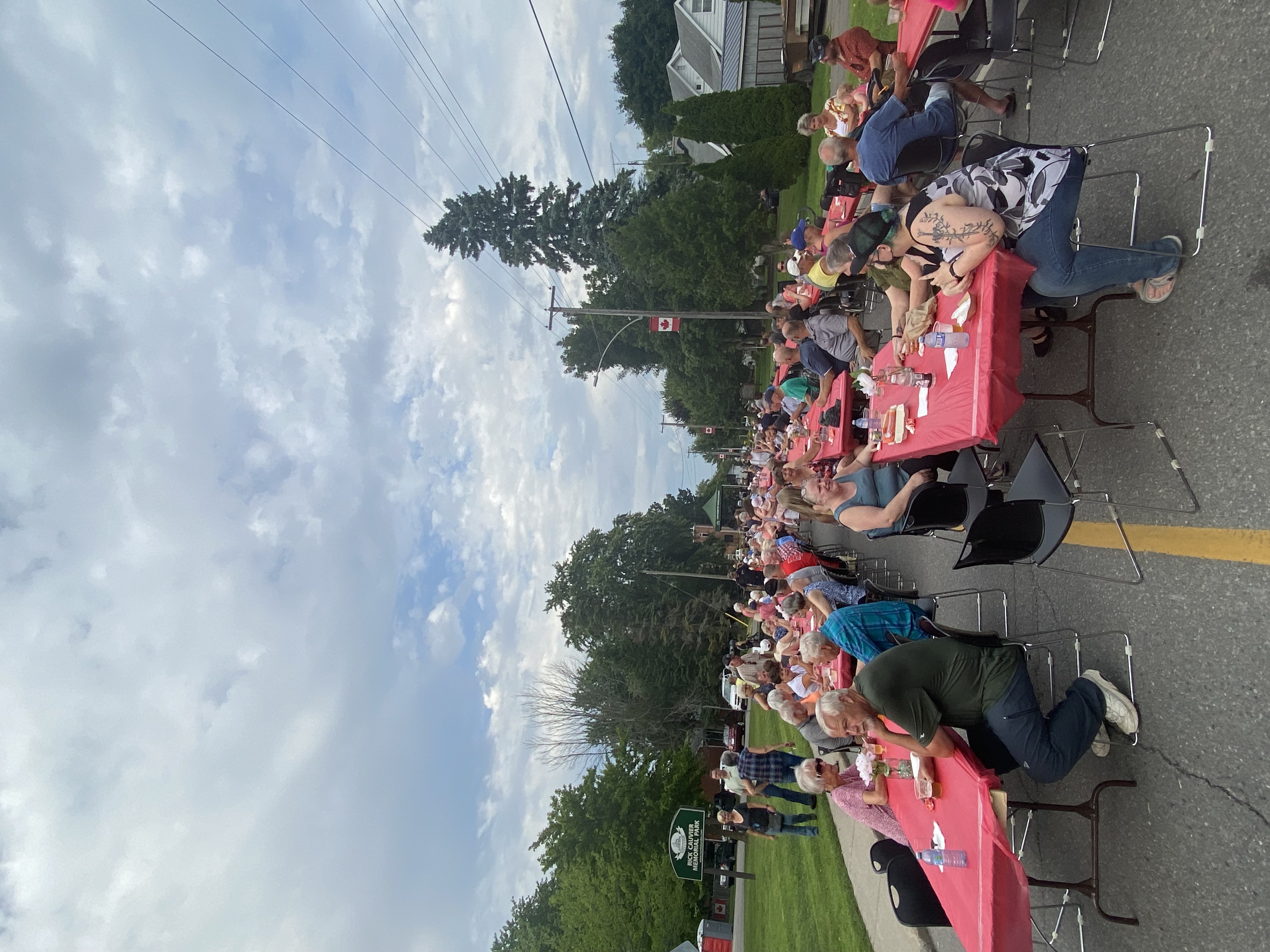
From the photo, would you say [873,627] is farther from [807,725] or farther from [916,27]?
[916,27]

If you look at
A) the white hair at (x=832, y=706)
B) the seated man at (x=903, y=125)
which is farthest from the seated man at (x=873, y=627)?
the seated man at (x=903, y=125)

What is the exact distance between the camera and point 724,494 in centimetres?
3622

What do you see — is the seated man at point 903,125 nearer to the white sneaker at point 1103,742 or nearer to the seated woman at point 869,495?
the seated woman at point 869,495

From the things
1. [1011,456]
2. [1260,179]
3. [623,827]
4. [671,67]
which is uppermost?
[671,67]

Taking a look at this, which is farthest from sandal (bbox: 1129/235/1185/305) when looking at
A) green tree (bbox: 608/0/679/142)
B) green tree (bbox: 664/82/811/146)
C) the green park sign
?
green tree (bbox: 608/0/679/142)

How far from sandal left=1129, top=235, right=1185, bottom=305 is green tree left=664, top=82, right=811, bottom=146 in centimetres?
2165

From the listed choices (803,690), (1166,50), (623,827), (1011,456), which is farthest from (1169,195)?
(623,827)

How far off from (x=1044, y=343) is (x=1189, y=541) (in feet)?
7.30

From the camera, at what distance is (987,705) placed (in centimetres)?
446

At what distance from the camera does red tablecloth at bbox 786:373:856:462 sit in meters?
8.20

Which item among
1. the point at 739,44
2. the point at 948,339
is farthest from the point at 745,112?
the point at 948,339

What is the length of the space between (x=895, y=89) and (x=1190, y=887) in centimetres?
705

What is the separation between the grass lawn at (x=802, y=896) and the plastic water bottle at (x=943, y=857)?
471 centimetres

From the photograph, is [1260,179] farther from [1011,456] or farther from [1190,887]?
[1190,887]
